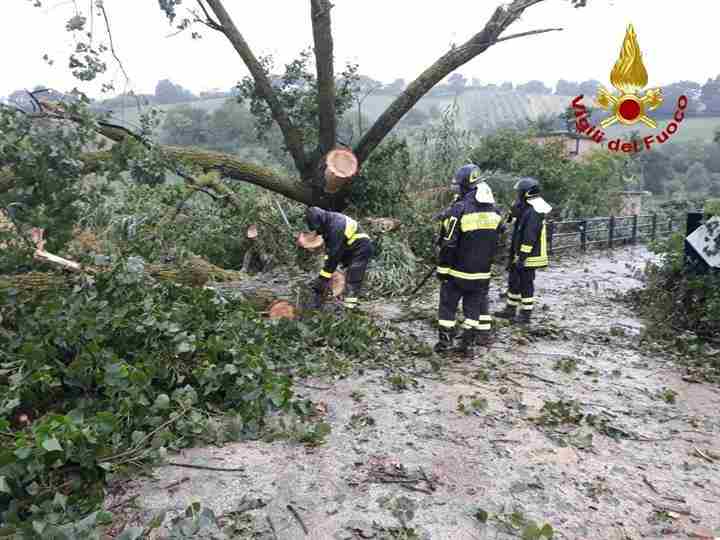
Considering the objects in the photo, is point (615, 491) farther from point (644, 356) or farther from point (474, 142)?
point (474, 142)

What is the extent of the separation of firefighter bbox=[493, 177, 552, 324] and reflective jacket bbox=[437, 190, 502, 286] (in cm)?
130

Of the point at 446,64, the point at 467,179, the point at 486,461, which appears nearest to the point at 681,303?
the point at 467,179

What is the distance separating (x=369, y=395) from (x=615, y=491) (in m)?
1.80

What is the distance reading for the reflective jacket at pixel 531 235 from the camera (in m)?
6.11

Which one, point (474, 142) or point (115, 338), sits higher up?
point (474, 142)

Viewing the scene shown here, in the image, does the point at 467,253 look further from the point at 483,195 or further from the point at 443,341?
the point at 443,341

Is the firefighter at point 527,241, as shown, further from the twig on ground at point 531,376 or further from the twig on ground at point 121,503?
the twig on ground at point 121,503

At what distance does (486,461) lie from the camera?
10.1 feet

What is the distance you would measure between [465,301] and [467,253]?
1.58 ft

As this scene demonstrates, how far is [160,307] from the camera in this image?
3.80 metres

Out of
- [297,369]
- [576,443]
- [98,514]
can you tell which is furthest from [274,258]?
[98,514]

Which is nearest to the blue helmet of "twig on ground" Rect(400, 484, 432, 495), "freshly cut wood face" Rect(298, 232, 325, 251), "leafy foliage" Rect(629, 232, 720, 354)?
"freshly cut wood face" Rect(298, 232, 325, 251)

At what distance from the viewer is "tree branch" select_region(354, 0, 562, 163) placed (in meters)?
7.64

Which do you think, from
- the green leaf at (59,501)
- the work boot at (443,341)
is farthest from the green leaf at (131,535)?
the work boot at (443,341)
